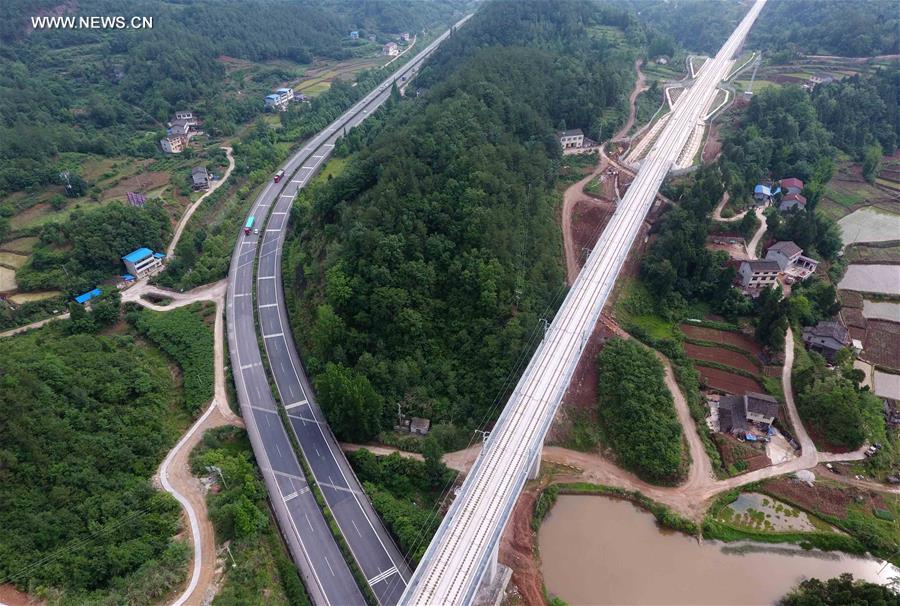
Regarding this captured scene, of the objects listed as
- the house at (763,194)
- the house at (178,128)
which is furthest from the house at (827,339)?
the house at (178,128)

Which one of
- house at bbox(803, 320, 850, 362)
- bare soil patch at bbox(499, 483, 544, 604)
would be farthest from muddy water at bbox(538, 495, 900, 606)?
house at bbox(803, 320, 850, 362)

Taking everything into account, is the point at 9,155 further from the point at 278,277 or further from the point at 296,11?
the point at 296,11

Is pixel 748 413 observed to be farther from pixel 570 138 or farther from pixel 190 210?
pixel 190 210

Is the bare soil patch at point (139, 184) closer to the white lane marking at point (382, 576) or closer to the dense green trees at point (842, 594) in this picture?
the white lane marking at point (382, 576)

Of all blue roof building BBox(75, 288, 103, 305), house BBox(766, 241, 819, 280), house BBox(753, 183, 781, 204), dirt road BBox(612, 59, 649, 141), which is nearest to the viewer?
blue roof building BBox(75, 288, 103, 305)

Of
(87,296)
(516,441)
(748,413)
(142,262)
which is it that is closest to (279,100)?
(142,262)

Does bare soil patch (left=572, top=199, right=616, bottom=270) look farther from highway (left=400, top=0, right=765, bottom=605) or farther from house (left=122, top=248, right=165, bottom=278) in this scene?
house (left=122, top=248, right=165, bottom=278)
